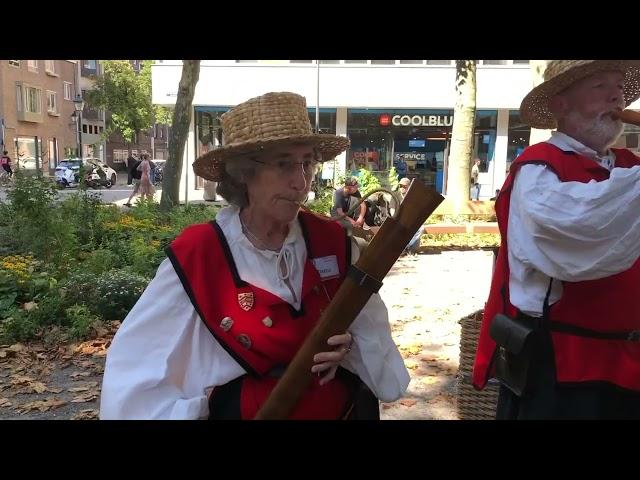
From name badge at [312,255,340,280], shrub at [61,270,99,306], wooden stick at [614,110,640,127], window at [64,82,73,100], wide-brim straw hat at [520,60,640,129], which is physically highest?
window at [64,82,73,100]

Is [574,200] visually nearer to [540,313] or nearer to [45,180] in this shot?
[540,313]

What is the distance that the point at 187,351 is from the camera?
5.30 feet

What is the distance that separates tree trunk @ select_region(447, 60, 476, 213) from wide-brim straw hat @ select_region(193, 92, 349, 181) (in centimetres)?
986

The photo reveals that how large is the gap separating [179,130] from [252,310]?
10.9m

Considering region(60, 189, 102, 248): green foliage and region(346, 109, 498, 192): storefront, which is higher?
region(346, 109, 498, 192): storefront

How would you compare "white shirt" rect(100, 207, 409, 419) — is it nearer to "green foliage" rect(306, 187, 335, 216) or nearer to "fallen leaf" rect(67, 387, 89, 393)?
"fallen leaf" rect(67, 387, 89, 393)

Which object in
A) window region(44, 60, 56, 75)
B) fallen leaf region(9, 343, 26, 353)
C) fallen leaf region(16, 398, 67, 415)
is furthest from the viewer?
window region(44, 60, 56, 75)

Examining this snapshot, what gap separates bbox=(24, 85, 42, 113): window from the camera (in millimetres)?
36969

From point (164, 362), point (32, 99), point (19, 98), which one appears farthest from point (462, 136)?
point (32, 99)

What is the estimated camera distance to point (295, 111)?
68.8 inches

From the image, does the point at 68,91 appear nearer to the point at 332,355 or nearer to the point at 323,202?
the point at 323,202

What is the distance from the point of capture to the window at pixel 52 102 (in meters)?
40.5

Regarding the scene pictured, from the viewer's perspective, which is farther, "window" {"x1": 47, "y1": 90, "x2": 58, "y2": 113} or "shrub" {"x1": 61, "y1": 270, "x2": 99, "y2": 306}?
"window" {"x1": 47, "y1": 90, "x2": 58, "y2": 113}

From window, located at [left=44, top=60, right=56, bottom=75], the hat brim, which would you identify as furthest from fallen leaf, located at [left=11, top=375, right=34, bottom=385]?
window, located at [left=44, top=60, right=56, bottom=75]
